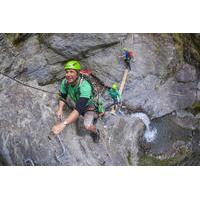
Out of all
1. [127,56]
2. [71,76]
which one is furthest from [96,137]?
[127,56]

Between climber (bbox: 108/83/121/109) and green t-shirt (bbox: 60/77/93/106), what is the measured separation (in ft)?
2.27

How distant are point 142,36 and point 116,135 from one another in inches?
64.4

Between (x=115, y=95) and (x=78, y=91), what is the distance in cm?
106

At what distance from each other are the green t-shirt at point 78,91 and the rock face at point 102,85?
19.1 inches

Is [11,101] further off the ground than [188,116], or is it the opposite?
[11,101]

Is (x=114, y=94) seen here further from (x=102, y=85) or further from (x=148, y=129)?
(x=148, y=129)

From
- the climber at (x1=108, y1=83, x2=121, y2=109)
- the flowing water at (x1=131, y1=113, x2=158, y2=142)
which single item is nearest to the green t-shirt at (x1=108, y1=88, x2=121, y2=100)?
the climber at (x1=108, y1=83, x2=121, y2=109)

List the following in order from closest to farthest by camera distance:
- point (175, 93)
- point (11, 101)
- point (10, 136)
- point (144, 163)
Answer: point (10, 136)
point (11, 101)
point (144, 163)
point (175, 93)

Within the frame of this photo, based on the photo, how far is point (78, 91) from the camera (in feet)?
15.5

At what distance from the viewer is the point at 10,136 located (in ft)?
15.4

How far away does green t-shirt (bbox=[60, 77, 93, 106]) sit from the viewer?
Answer: 4.68m

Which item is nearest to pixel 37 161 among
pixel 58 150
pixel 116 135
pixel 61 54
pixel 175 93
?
pixel 58 150

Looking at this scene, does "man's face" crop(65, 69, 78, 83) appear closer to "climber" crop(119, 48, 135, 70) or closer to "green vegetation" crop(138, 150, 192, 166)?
"climber" crop(119, 48, 135, 70)

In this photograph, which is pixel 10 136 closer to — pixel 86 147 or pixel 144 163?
pixel 86 147
